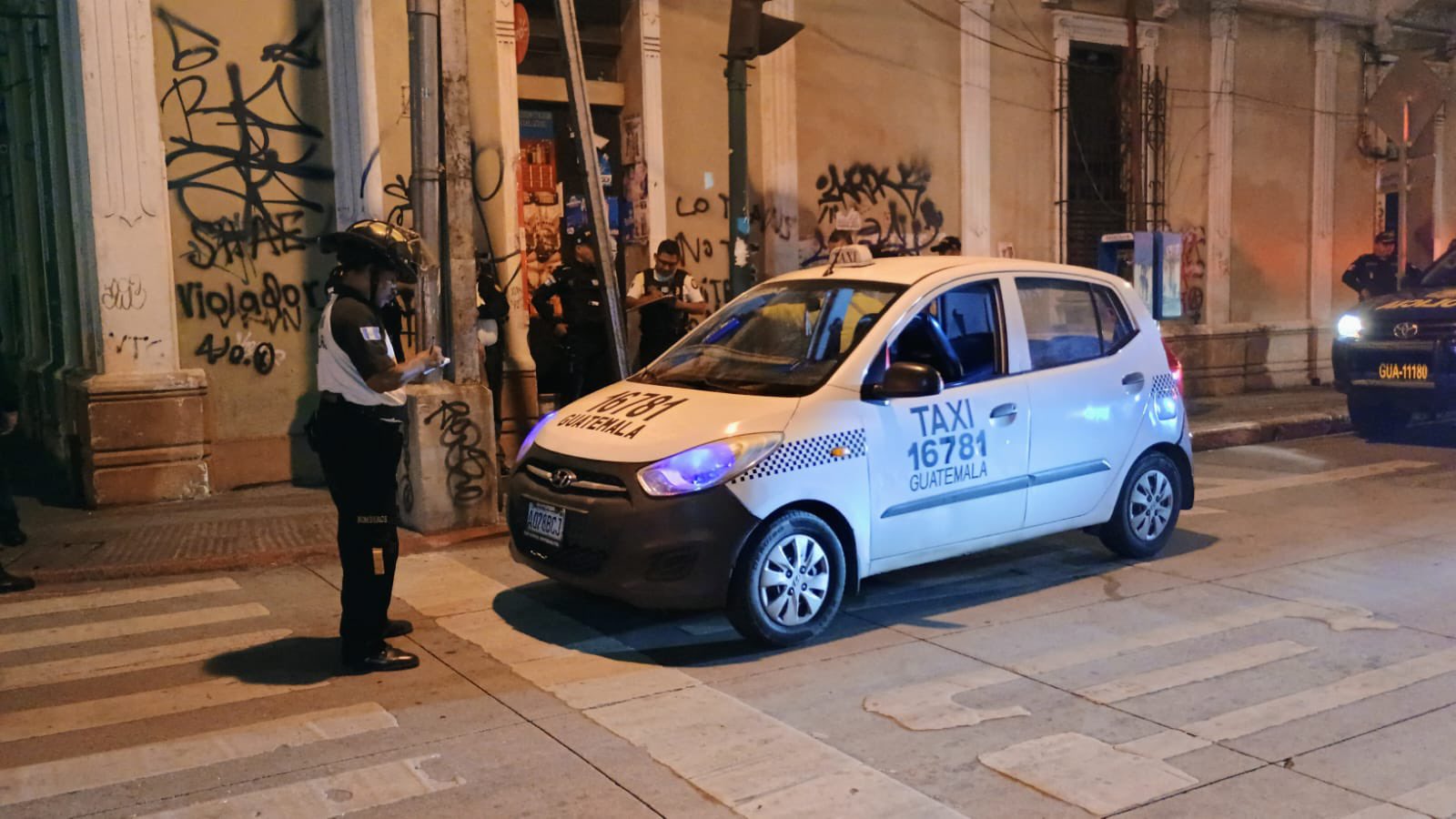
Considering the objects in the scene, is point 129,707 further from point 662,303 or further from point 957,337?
point 662,303

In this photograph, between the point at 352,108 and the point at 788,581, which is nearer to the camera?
the point at 788,581

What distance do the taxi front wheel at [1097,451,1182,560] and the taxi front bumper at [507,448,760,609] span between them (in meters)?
2.80

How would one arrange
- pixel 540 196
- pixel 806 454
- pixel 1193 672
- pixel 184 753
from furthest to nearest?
pixel 540 196
pixel 806 454
pixel 1193 672
pixel 184 753

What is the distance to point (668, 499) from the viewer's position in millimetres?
5215

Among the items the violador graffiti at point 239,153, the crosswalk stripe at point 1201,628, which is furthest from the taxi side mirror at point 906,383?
the violador graffiti at point 239,153

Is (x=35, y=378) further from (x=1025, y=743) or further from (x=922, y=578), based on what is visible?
(x=1025, y=743)

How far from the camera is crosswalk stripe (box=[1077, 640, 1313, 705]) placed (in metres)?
4.94

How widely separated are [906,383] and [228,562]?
4.26m

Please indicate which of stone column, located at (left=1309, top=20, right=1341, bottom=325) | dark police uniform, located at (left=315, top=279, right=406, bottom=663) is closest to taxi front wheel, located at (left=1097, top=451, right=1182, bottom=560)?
dark police uniform, located at (left=315, top=279, right=406, bottom=663)

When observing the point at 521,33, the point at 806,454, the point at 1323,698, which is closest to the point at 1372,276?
the point at 521,33

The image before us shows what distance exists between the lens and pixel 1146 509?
7176 millimetres

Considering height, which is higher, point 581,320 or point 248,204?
point 248,204

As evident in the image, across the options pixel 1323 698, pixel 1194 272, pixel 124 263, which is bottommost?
pixel 1323 698

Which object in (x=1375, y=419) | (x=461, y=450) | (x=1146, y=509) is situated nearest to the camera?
(x=1146, y=509)
